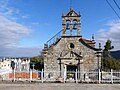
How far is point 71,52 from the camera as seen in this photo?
88.4 feet

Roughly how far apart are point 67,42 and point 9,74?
8.05 m

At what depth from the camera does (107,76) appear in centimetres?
1867

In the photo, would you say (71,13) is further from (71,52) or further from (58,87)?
(58,87)

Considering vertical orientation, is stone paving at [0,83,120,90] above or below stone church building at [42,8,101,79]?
below

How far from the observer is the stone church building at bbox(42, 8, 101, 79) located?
2631 centimetres

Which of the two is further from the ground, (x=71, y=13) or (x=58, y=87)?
(x=71, y=13)

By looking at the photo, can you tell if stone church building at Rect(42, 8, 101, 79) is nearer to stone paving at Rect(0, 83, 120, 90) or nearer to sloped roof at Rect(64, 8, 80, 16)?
sloped roof at Rect(64, 8, 80, 16)

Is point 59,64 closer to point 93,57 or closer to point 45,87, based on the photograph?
point 93,57

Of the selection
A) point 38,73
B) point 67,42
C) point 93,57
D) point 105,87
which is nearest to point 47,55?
point 67,42

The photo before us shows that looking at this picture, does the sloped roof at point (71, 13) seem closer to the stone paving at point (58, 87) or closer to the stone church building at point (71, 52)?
the stone church building at point (71, 52)

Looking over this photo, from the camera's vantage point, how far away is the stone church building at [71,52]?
26.3m

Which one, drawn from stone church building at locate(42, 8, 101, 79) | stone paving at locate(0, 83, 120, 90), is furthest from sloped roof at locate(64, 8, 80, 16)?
stone paving at locate(0, 83, 120, 90)

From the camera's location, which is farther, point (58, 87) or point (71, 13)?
point (71, 13)

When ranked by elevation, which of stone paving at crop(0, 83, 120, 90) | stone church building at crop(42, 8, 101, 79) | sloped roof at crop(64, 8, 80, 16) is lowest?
stone paving at crop(0, 83, 120, 90)
